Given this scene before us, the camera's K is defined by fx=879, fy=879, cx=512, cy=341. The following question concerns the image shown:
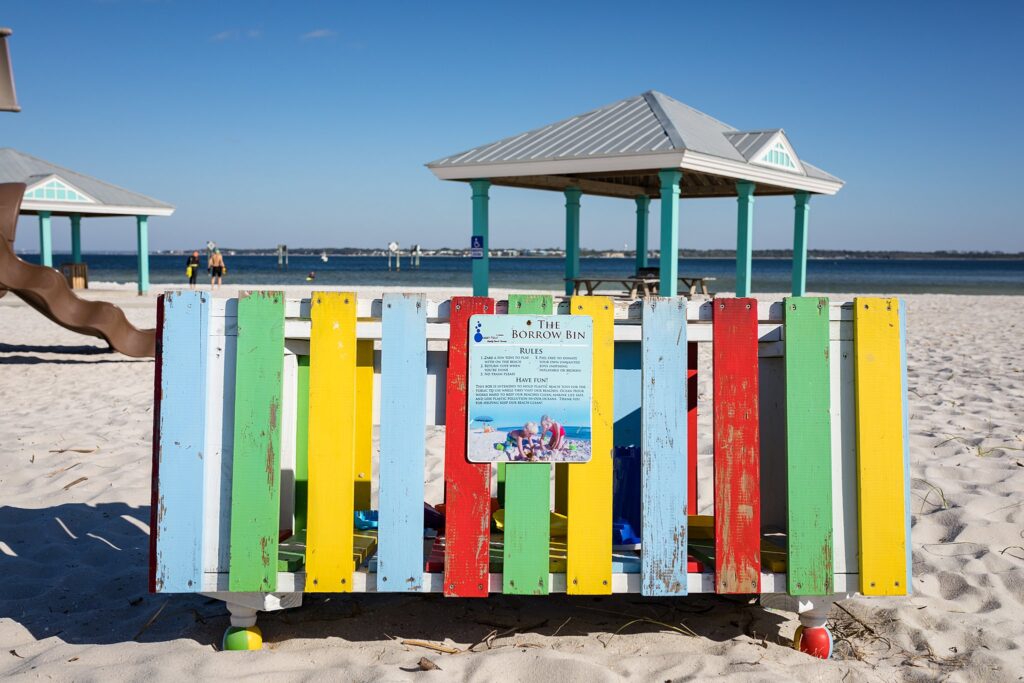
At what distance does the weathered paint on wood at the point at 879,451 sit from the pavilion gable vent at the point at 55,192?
23.6 meters

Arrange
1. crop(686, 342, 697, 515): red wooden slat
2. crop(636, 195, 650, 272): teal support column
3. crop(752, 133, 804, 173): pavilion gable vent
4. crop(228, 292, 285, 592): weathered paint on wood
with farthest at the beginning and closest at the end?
crop(636, 195, 650, 272): teal support column
crop(752, 133, 804, 173): pavilion gable vent
crop(686, 342, 697, 515): red wooden slat
crop(228, 292, 285, 592): weathered paint on wood

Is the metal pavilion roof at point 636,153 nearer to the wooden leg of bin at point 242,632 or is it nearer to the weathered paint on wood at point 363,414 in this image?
the weathered paint on wood at point 363,414

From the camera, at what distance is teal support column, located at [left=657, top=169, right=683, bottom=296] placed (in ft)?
45.3

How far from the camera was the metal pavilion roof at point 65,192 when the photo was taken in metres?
22.5

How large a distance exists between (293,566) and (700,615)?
1541 mm

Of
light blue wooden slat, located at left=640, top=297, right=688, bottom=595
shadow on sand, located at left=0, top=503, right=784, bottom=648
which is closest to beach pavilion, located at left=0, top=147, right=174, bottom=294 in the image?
shadow on sand, located at left=0, top=503, right=784, bottom=648

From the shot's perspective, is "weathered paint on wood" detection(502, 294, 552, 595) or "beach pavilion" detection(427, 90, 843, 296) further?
"beach pavilion" detection(427, 90, 843, 296)

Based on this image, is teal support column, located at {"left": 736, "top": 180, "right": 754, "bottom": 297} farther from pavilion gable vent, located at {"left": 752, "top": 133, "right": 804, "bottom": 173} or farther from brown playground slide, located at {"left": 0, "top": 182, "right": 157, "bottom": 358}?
brown playground slide, located at {"left": 0, "top": 182, "right": 157, "bottom": 358}

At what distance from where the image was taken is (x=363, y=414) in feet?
10.6

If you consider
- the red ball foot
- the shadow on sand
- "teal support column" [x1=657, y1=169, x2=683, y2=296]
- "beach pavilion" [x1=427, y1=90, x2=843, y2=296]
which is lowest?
the shadow on sand

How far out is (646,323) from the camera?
9.42 feet

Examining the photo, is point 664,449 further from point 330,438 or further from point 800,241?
point 800,241

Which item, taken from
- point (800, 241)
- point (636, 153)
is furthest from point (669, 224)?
point (800, 241)

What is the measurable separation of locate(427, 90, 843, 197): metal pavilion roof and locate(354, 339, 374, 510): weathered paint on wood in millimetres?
10552
